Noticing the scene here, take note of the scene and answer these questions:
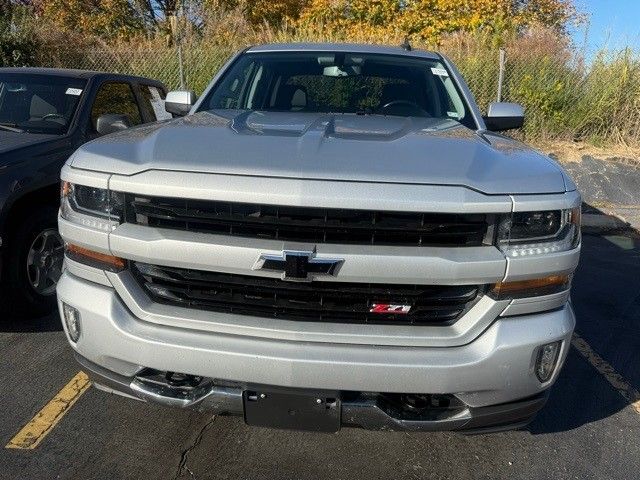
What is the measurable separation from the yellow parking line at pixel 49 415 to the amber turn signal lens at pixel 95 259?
974 mm

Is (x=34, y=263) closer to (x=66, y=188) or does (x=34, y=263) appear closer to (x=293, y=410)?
(x=66, y=188)

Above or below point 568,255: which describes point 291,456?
below

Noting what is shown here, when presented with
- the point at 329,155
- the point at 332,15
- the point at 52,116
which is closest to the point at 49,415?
the point at 329,155

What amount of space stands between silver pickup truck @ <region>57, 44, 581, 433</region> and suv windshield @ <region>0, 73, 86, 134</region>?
269cm

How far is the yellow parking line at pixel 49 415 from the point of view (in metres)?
2.83

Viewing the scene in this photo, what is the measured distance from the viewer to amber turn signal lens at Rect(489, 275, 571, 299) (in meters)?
2.22

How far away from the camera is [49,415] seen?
10.1ft

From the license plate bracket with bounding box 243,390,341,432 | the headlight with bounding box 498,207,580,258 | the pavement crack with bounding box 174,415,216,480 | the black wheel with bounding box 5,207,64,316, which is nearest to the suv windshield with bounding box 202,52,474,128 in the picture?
the black wheel with bounding box 5,207,64,316

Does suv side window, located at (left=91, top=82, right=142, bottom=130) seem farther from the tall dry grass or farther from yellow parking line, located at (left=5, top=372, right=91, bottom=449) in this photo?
the tall dry grass

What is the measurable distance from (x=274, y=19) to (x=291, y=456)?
65.8 ft

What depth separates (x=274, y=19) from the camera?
823 inches

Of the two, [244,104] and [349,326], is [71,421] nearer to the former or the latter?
[349,326]

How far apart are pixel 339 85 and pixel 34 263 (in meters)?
2.36

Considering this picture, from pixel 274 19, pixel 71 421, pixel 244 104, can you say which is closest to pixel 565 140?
pixel 244 104
